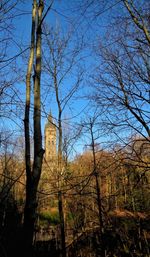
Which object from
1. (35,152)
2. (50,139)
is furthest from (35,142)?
(50,139)

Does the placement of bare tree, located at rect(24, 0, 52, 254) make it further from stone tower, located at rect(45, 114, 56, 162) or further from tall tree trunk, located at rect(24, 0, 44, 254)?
stone tower, located at rect(45, 114, 56, 162)

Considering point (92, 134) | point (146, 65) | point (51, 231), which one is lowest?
point (51, 231)

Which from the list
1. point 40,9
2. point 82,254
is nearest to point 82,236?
point 82,254

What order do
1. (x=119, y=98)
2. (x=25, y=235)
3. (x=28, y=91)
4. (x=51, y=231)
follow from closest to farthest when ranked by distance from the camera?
(x=25, y=235) → (x=28, y=91) → (x=119, y=98) → (x=51, y=231)

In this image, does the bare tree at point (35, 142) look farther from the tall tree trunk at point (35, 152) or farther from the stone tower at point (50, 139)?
the stone tower at point (50, 139)

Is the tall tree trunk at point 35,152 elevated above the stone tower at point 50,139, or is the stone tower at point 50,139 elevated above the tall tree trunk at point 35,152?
the stone tower at point 50,139

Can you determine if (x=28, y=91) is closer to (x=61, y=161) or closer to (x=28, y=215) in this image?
(x=28, y=215)

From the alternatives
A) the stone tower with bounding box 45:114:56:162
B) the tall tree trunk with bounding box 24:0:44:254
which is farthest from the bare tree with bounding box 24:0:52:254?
the stone tower with bounding box 45:114:56:162

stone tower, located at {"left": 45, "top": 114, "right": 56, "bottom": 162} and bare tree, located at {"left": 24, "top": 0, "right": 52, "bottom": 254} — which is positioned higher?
stone tower, located at {"left": 45, "top": 114, "right": 56, "bottom": 162}

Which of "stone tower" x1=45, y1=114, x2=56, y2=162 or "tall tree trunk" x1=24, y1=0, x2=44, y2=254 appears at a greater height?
"stone tower" x1=45, y1=114, x2=56, y2=162

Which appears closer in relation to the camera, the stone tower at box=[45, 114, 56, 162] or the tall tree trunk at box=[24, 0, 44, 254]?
the tall tree trunk at box=[24, 0, 44, 254]

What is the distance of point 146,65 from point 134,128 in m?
1.52

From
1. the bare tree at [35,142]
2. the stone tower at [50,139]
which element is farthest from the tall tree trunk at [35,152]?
the stone tower at [50,139]

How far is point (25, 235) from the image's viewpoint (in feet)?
8.03
